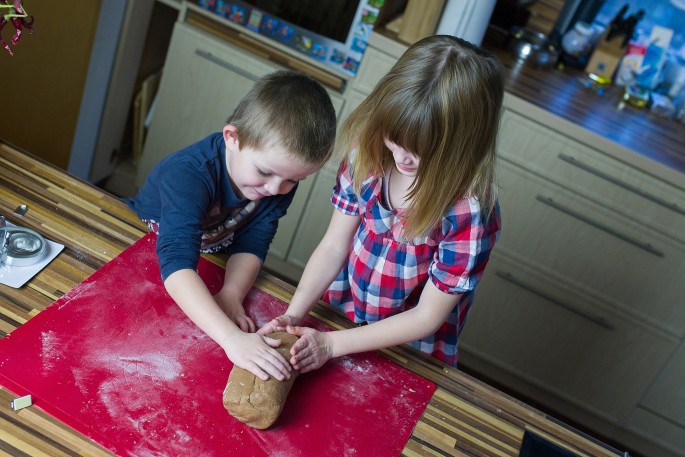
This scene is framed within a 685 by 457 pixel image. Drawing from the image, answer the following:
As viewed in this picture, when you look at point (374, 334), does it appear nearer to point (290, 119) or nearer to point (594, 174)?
point (290, 119)

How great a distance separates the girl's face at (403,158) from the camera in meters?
0.98

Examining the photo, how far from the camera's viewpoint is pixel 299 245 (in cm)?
238

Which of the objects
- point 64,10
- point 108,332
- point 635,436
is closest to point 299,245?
point 64,10

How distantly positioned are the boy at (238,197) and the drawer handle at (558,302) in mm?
1221

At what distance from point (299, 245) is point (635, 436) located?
132 centimetres

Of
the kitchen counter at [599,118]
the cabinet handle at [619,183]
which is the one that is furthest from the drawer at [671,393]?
the kitchen counter at [599,118]

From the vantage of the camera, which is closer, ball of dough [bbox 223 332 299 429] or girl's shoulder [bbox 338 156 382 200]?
ball of dough [bbox 223 332 299 429]

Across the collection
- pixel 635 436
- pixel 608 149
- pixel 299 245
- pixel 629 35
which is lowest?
pixel 635 436

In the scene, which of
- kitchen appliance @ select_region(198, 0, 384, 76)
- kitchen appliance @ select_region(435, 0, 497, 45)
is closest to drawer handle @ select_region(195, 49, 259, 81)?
kitchen appliance @ select_region(198, 0, 384, 76)

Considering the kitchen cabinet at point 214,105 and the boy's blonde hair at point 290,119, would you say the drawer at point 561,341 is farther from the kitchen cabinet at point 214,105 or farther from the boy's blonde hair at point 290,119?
the boy's blonde hair at point 290,119

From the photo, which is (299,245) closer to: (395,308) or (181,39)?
(181,39)

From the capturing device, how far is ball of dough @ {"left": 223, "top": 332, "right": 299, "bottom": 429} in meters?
0.84

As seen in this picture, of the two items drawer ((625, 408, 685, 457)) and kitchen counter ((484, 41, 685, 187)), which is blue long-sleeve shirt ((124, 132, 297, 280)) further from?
drawer ((625, 408, 685, 457))

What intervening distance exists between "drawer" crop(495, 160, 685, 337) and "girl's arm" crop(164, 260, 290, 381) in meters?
1.31
